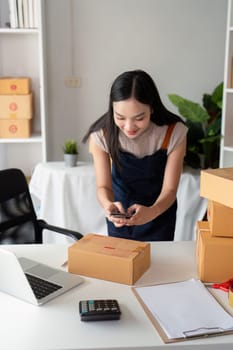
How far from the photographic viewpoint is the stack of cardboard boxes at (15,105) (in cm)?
326

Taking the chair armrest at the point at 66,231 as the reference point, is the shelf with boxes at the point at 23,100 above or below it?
above

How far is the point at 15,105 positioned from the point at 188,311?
237cm

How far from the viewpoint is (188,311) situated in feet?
4.08

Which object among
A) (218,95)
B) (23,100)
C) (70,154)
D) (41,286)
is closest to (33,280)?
(41,286)

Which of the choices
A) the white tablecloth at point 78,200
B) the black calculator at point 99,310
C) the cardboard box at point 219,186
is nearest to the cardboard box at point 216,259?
the cardboard box at point 219,186

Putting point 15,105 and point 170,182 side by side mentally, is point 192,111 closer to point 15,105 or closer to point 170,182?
point 15,105

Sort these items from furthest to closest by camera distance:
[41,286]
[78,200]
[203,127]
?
[203,127] → [78,200] → [41,286]

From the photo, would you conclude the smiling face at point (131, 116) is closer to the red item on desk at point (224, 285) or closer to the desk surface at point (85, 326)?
the desk surface at point (85, 326)

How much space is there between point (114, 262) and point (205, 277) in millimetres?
281

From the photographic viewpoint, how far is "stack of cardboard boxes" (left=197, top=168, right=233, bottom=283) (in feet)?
4.61

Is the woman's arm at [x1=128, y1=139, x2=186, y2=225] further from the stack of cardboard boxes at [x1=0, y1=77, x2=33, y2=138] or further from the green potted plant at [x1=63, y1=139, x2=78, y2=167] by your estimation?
the stack of cardboard boxes at [x1=0, y1=77, x2=33, y2=138]

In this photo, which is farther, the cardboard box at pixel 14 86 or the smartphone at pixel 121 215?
the cardboard box at pixel 14 86

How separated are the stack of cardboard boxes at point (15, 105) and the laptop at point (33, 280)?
194cm

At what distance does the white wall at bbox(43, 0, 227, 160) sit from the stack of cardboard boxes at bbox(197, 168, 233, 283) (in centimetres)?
233
